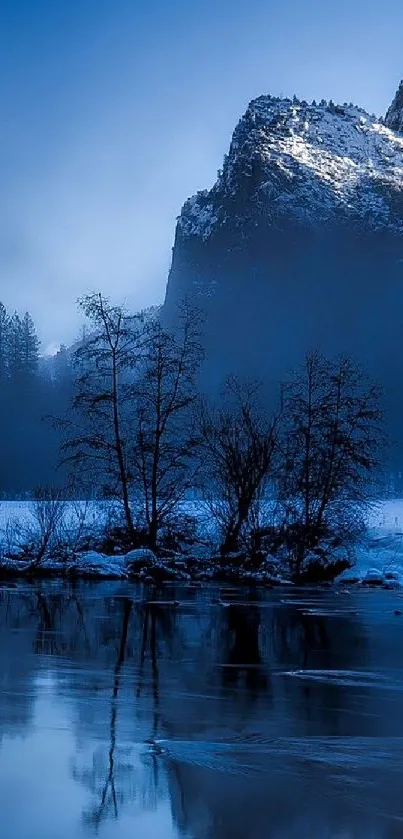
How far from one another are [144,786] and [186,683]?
3670mm

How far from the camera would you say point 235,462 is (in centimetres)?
2947

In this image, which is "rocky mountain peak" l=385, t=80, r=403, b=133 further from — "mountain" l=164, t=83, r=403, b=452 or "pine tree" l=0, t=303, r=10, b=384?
"pine tree" l=0, t=303, r=10, b=384

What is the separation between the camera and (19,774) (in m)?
5.18

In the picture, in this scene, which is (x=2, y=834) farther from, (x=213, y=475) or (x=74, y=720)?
(x=213, y=475)

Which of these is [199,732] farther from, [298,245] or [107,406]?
[298,245]

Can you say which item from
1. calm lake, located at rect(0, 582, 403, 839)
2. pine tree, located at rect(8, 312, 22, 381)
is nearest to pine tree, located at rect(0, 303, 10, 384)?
pine tree, located at rect(8, 312, 22, 381)

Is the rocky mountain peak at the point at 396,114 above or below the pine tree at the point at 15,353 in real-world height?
above

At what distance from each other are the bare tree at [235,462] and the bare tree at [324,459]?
767mm

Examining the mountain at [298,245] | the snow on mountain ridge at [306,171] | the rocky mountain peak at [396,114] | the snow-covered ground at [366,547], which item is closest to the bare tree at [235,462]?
the snow-covered ground at [366,547]

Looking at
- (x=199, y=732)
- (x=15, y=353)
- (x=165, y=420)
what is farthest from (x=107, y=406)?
(x=15, y=353)

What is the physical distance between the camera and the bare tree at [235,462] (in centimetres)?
2895

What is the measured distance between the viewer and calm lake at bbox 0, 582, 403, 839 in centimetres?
455

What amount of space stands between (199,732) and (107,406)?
2407 cm

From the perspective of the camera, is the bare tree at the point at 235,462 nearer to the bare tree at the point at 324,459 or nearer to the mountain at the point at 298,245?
the bare tree at the point at 324,459
